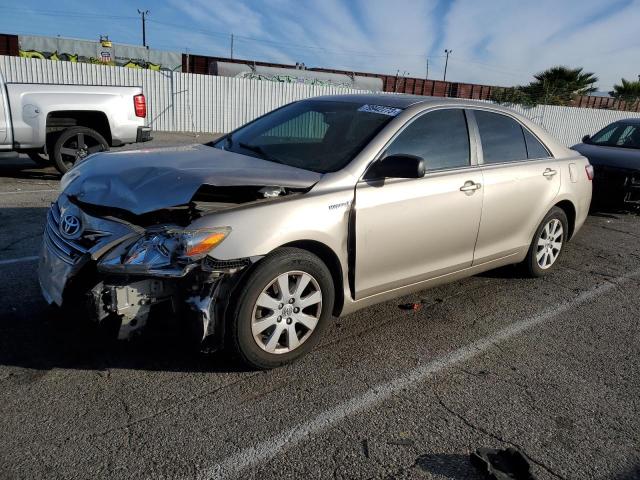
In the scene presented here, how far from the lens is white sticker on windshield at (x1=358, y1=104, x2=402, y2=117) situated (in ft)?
12.6

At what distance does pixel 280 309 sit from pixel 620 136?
28.5 ft

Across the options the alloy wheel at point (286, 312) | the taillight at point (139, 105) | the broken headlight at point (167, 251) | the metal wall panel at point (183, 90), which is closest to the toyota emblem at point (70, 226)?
the broken headlight at point (167, 251)

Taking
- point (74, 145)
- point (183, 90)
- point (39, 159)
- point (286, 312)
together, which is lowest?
point (39, 159)

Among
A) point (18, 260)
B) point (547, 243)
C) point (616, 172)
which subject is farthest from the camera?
point (616, 172)

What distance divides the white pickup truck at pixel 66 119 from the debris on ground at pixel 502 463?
27.1 feet

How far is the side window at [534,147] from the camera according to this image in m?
4.80

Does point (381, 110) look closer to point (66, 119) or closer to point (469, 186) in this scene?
point (469, 186)

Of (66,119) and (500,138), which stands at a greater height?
(500,138)

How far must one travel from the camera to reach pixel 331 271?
3379mm

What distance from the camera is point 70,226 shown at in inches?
125

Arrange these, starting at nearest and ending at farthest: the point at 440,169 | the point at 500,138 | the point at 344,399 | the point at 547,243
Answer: the point at 344,399, the point at 440,169, the point at 500,138, the point at 547,243

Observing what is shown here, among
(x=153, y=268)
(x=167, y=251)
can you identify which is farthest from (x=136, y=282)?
(x=167, y=251)

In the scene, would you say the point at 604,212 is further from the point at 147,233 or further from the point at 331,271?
the point at 147,233


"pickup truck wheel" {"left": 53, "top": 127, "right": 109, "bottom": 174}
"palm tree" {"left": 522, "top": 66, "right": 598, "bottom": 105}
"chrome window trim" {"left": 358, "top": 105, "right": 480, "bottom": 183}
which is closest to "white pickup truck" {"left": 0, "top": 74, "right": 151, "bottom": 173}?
"pickup truck wheel" {"left": 53, "top": 127, "right": 109, "bottom": 174}
